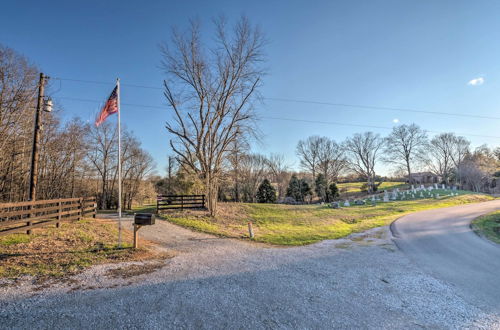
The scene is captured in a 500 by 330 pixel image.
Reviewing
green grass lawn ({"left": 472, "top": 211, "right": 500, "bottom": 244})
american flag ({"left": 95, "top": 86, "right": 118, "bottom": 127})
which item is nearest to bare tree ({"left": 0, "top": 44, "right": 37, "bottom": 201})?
american flag ({"left": 95, "top": 86, "right": 118, "bottom": 127})

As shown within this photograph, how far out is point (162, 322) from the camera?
314 centimetres

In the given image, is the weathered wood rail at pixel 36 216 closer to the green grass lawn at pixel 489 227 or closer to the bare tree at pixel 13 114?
the bare tree at pixel 13 114

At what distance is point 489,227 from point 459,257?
21.6 feet

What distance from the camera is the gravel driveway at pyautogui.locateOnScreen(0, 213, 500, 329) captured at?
3.24m

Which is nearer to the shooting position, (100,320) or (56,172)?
(100,320)

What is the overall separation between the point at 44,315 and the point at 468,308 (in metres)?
7.57

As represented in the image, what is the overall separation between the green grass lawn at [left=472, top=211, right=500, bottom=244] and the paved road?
1.18ft

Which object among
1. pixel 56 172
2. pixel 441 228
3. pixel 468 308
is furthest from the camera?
pixel 56 172

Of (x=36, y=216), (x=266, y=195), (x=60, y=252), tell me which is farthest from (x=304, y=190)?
(x=60, y=252)

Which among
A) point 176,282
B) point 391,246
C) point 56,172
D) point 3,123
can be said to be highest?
point 3,123

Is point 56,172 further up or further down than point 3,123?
further down

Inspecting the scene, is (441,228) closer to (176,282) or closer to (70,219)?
(176,282)

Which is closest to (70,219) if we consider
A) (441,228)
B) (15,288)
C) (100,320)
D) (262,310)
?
(15,288)

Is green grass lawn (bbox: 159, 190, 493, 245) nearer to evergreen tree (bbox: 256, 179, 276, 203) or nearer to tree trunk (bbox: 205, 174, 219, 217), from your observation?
tree trunk (bbox: 205, 174, 219, 217)
